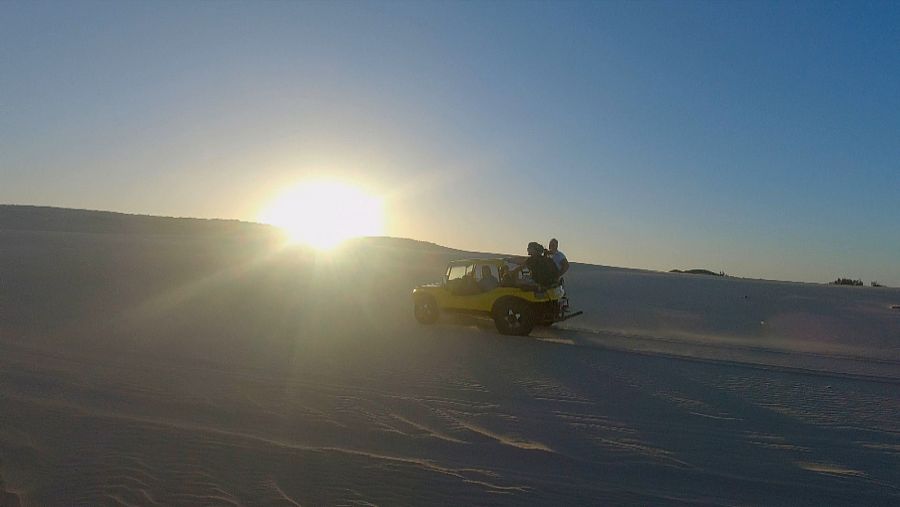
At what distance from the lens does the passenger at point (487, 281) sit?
53.3 ft

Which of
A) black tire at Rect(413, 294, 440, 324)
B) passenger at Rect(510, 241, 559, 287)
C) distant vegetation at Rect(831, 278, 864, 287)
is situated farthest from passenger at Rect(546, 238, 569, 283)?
distant vegetation at Rect(831, 278, 864, 287)

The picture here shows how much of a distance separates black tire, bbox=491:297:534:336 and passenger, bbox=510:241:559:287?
662 mm

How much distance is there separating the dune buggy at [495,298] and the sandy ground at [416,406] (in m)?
0.52

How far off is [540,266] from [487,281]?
4.57 feet

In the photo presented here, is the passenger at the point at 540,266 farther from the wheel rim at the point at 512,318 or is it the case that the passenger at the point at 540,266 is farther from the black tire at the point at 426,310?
the black tire at the point at 426,310

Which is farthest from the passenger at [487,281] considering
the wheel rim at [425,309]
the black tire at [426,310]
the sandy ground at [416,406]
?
the wheel rim at [425,309]

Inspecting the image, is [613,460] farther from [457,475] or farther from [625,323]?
[625,323]

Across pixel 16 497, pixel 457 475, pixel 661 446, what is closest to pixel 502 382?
pixel 661 446

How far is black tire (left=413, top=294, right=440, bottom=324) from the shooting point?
17406 millimetres

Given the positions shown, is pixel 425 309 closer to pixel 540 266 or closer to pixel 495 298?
pixel 495 298

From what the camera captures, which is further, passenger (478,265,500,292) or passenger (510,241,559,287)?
passenger (478,265,500,292)

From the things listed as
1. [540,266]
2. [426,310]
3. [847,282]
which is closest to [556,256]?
[540,266]

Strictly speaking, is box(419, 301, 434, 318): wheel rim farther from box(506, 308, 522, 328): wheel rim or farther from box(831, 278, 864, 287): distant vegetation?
box(831, 278, 864, 287): distant vegetation

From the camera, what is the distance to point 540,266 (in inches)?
614
